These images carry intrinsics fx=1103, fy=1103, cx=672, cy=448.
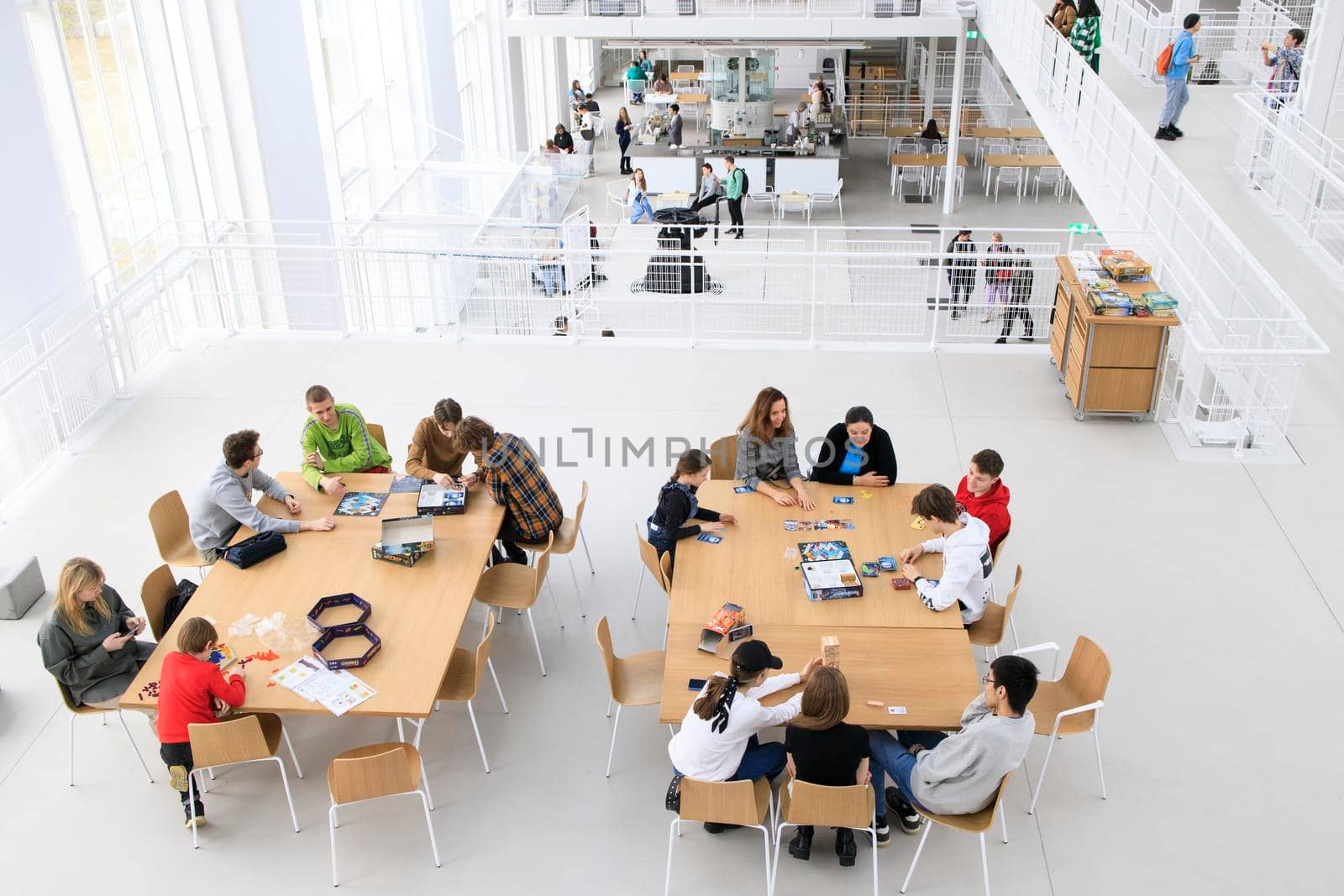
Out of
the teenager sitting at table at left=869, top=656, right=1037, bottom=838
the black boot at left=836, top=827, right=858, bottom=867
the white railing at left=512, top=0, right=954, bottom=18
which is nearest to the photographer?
the teenager sitting at table at left=869, top=656, right=1037, bottom=838

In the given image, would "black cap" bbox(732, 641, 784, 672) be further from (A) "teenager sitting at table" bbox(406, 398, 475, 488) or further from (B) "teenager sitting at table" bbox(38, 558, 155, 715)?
(B) "teenager sitting at table" bbox(38, 558, 155, 715)

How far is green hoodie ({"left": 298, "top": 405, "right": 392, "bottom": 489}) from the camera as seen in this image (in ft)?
21.3

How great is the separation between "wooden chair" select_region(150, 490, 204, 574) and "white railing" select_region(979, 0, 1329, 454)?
6.50m

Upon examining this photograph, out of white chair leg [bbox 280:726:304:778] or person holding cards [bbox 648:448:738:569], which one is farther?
person holding cards [bbox 648:448:738:569]

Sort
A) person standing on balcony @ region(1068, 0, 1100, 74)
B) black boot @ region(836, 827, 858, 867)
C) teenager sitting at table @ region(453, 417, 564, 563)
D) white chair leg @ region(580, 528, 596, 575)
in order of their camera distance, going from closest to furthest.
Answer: black boot @ region(836, 827, 858, 867), teenager sitting at table @ region(453, 417, 564, 563), white chair leg @ region(580, 528, 596, 575), person standing on balcony @ region(1068, 0, 1100, 74)

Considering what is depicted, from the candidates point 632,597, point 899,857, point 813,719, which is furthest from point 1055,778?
point 632,597

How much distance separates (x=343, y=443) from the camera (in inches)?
259

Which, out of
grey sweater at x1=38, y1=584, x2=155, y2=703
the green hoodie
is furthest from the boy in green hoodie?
grey sweater at x1=38, y1=584, x2=155, y2=703

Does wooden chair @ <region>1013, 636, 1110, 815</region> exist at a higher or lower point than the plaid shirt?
lower

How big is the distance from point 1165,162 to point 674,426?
15.9ft

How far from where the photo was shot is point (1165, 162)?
934 centimetres

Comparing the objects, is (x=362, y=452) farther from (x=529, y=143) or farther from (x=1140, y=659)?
(x=529, y=143)

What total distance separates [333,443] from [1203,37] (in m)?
14.0

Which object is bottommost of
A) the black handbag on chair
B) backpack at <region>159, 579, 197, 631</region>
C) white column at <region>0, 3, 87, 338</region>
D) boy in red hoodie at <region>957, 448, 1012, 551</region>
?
backpack at <region>159, 579, 197, 631</region>
